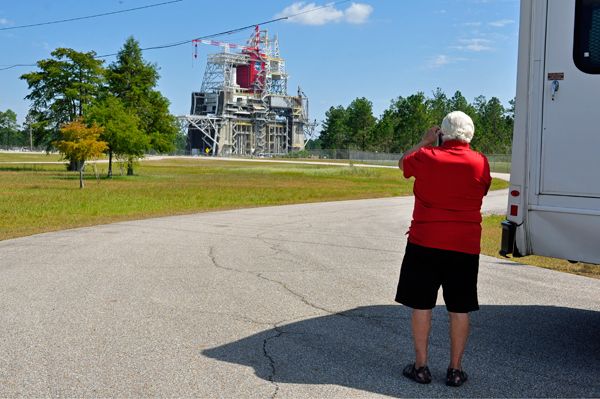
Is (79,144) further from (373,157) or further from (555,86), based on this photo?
(373,157)

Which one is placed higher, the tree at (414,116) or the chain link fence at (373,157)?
the tree at (414,116)

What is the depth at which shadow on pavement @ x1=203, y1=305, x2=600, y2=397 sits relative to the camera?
4090 mm

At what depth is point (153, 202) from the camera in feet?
69.2

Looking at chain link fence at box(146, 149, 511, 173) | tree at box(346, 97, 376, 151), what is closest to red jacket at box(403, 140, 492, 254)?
chain link fence at box(146, 149, 511, 173)

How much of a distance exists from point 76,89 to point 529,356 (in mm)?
44876

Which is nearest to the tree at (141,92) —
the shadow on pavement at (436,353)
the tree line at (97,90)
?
the tree line at (97,90)

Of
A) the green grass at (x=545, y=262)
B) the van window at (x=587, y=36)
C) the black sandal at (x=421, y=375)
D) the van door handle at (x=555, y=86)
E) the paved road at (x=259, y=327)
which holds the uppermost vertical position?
the van window at (x=587, y=36)

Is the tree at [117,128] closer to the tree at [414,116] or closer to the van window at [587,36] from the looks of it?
the van window at [587,36]

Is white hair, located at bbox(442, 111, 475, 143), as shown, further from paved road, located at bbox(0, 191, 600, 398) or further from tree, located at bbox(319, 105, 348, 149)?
tree, located at bbox(319, 105, 348, 149)

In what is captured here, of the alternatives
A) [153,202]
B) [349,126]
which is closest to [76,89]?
[153,202]

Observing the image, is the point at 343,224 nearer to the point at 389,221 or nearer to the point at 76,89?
the point at 389,221

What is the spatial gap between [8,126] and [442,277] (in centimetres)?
19238

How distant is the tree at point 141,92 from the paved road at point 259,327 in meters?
35.9

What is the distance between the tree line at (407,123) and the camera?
78.5 meters
